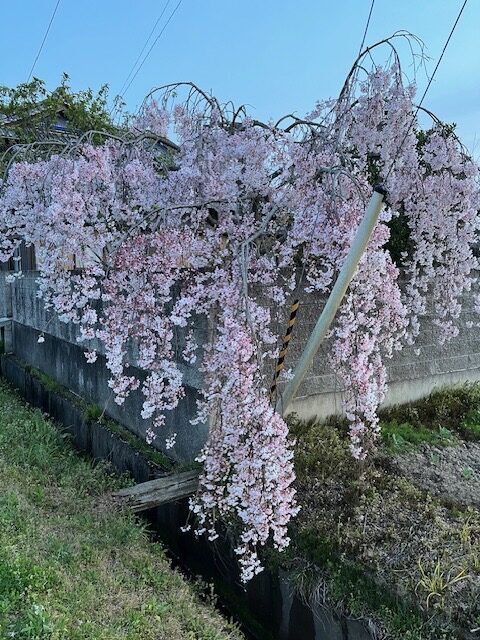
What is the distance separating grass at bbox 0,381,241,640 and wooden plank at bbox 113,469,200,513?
13 centimetres

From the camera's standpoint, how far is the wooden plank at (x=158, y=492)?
399cm

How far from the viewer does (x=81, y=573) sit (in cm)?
296

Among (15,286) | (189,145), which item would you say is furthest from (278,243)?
(15,286)

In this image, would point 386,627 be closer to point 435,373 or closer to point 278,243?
point 278,243

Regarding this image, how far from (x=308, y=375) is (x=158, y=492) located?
1732 millimetres

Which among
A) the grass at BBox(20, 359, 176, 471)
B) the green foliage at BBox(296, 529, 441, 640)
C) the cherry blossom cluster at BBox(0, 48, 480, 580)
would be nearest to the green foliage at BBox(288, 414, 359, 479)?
the cherry blossom cluster at BBox(0, 48, 480, 580)

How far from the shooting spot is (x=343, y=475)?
12.8ft

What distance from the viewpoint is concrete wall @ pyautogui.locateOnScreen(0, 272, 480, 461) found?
187 inches

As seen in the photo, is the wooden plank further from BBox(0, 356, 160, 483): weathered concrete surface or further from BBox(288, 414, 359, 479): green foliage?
BBox(288, 414, 359, 479): green foliage

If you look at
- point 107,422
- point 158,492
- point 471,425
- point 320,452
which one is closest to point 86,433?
point 107,422

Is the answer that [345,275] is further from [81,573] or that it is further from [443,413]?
[443,413]

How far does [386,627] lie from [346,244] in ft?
8.00

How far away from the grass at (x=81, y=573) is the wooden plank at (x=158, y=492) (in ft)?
0.43

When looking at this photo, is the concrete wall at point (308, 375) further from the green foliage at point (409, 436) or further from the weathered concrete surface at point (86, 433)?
the green foliage at point (409, 436)
